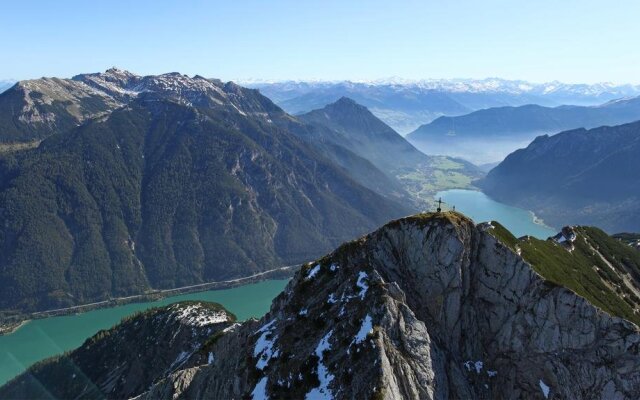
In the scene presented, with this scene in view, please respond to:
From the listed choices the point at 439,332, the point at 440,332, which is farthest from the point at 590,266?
the point at 439,332

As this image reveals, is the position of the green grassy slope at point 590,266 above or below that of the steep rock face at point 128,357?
above

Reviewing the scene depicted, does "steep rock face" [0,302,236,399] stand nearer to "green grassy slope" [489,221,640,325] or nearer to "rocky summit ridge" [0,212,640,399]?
"rocky summit ridge" [0,212,640,399]

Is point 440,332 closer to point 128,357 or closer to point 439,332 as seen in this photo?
point 439,332

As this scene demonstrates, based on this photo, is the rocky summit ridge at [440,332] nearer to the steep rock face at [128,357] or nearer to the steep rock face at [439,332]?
the steep rock face at [439,332]

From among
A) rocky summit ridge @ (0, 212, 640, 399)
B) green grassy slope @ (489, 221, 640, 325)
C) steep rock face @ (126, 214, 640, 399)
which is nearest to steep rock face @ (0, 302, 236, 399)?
rocky summit ridge @ (0, 212, 640, 399)

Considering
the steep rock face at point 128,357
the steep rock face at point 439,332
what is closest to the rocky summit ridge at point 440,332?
the steep rock face at point 439,332

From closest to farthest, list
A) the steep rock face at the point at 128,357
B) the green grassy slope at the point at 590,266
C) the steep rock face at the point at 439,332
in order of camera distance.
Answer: the steep rock face at the point at 439,332, the green grassy slope at the point at 590,266, the steep rock face at the point at 128,357

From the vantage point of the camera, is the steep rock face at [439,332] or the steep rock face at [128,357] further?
the steep rock face at [128,357]
